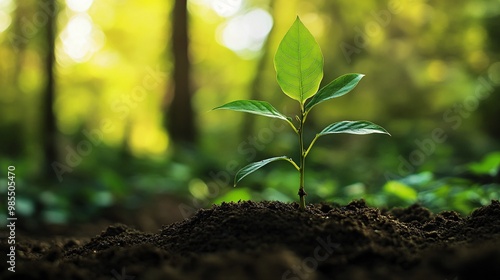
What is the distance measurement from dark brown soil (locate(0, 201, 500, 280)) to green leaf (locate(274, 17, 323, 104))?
48 centimetres

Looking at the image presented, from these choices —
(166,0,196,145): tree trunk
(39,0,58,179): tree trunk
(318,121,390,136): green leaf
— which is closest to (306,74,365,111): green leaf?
(318,121,390,136): green leaf

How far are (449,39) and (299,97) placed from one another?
11.5m

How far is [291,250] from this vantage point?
165cm

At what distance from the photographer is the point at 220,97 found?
24078 mm

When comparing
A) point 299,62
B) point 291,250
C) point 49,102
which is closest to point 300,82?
point 299,62

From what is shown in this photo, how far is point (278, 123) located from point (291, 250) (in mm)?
13579

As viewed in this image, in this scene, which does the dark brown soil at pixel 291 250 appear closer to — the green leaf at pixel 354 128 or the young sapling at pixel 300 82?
the young sapling at pixel 300 82

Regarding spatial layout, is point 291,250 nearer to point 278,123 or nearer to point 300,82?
point 300,82

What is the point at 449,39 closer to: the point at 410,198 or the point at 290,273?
the point at 410,198

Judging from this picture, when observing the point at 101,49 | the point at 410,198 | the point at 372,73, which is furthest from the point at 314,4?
the point at 410,198

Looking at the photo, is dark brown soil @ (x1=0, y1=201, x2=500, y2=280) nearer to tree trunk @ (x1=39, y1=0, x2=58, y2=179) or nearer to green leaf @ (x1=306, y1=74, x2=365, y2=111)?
green leaf @ (x1=306, y1=74, x2=365, y2=111)

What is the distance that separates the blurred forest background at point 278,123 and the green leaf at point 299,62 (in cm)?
108

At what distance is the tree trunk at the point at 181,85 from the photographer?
1154cm

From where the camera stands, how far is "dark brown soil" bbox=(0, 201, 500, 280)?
1374 millimetres
